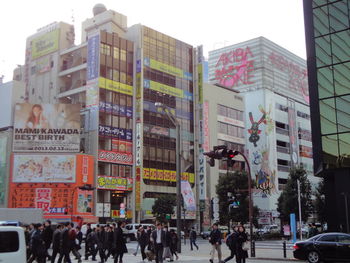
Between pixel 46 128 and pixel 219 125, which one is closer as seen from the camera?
pixel 46 128

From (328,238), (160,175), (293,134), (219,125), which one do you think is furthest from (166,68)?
(328,238)

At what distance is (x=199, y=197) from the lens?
70188 millimetres

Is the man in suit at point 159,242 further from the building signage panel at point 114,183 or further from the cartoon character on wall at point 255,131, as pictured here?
the cartoon character on wall at point 255,131

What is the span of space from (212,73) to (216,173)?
5200cm

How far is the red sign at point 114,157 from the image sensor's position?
5934cm

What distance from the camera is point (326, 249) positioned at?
1977cm

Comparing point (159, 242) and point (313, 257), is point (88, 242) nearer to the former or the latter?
point (159, 242)

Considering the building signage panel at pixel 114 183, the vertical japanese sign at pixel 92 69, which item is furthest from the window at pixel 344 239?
the vertical japanese sign at pixel 92 69

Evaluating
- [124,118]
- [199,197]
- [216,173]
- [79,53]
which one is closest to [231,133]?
[216,173]

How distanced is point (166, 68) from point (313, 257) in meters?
51.6

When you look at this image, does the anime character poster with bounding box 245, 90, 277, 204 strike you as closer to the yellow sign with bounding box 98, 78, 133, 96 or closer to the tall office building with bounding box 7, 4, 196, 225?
the tall office building with bounding box 7, 4, 196, 225

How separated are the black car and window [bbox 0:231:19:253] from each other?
13.3 m

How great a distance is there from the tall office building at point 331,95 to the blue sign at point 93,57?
1288 inches

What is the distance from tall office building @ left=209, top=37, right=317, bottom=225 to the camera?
279ft
